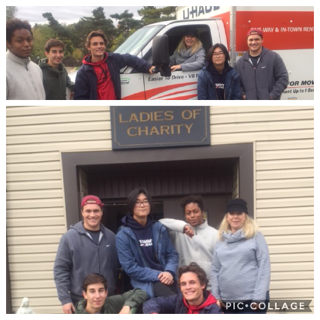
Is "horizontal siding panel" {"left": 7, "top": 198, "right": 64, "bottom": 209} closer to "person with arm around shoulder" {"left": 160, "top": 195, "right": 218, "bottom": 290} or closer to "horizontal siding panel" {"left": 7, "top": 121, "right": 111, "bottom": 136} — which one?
"horizontal siding panel" {"left": 7, "top": 121, "right": 111, "bottom": 136}

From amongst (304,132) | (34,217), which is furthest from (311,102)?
(34,217)

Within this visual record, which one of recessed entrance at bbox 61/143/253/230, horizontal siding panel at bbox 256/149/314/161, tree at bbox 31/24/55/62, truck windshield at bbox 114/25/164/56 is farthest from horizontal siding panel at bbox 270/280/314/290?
tree at bbox 31/24/55/62

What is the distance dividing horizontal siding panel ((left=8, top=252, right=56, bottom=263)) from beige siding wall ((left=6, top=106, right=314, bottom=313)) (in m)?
0.01

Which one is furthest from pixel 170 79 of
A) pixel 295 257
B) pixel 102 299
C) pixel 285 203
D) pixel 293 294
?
pixel 293 294

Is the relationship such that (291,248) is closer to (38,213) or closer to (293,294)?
(293,294)

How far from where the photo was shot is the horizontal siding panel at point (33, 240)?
5543mm

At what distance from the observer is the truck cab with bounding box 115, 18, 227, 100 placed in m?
5.70

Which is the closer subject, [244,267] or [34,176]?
[244,267]

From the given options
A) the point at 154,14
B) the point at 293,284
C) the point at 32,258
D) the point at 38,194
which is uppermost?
the point at 154,14

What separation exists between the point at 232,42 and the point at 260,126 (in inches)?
43.7

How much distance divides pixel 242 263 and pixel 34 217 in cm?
228

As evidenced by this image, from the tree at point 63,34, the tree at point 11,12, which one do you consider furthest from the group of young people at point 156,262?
the tree at point 11,12

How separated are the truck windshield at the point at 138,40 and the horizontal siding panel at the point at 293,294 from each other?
3.00m

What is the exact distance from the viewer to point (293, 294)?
18.2ft
